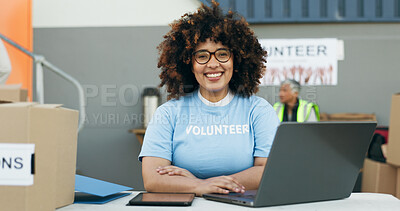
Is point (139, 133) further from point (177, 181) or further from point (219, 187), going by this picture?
point (219, 187)

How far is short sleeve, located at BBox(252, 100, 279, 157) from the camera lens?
4.80ft

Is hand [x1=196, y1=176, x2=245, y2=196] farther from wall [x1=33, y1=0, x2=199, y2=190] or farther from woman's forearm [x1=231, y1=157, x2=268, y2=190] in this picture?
wall [x1=33, y1=0, x2=199, y2=190]

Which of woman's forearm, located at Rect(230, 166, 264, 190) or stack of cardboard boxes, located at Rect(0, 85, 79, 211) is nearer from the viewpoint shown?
stack of cardboard boxes, located at Rect(0, 85, 79, 211)

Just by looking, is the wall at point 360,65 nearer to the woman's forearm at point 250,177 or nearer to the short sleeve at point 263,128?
the short sleeve at point 263,128

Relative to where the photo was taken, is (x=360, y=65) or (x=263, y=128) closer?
(x=263, y=128)

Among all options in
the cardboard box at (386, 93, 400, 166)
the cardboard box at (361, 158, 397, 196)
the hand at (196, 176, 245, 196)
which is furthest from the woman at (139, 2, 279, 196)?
the cardboard box at (361, 158, 397, 196)

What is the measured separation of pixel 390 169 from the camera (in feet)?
7.87

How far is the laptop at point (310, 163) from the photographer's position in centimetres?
88

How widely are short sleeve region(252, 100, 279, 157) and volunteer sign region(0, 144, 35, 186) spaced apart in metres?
0.87

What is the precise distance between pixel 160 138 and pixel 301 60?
2.91m

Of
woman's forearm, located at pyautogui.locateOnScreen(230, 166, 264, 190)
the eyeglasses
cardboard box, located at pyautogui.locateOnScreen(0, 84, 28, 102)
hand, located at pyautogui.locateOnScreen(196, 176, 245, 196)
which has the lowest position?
woman's forearm, located at pyautogui.locateOnScreen(230, 166, 264, 190)

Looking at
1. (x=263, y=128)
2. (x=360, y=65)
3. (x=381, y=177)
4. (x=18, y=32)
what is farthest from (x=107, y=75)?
(x=263, y=128)

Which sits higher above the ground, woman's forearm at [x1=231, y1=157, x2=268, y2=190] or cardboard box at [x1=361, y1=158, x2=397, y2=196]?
woman's forearm at [x1=231, y1=157, x2=268, y2=190]

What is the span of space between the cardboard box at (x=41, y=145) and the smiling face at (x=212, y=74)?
0.73 meters
